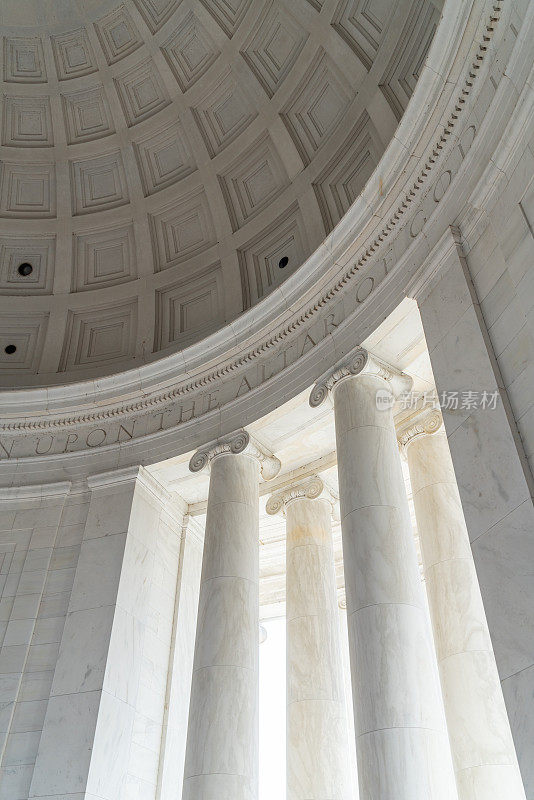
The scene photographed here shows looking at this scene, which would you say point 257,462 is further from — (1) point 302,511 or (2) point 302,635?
(2) point 302,635

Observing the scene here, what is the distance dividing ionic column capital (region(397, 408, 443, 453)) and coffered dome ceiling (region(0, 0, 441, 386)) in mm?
6178

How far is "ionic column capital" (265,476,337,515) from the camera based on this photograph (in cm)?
1942

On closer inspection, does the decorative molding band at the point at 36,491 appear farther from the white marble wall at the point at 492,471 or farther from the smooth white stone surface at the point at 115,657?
the white marble wall at the point at 492,471

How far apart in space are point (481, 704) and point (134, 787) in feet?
24.9

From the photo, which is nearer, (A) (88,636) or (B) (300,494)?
(A) (88,636)

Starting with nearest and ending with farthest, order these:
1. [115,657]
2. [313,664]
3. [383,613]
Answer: [383,613]
[115,657]
[313,664]

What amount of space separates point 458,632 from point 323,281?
28.6ft

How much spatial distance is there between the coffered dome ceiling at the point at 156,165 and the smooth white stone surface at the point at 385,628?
845cm

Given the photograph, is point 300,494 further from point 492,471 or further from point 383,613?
point 492,471

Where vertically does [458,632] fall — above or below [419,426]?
below

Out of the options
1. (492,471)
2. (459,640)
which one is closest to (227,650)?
(459,640)

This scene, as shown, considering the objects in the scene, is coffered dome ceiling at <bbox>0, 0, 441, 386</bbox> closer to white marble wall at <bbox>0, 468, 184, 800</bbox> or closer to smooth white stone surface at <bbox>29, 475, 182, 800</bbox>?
white marble wall at <bbox>0, 468, 184, 800</bbox>

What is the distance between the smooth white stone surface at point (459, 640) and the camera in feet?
42.9

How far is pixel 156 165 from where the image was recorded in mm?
25172
